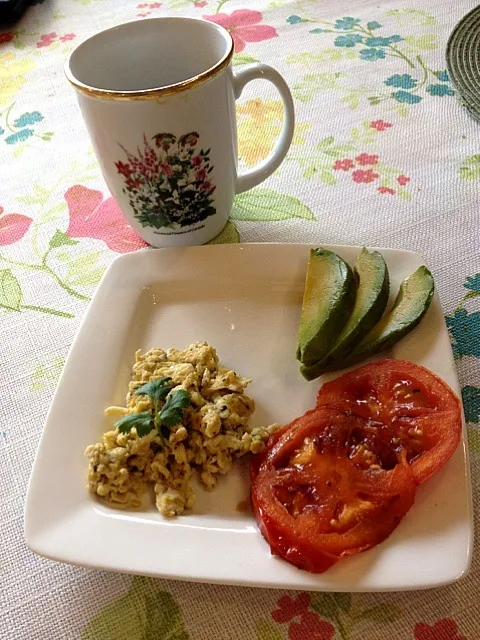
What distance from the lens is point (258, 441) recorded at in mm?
661

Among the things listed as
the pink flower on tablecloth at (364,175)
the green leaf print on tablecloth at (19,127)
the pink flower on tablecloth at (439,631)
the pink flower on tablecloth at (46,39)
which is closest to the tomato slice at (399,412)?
the pink flower on tablecloth at (439,631)

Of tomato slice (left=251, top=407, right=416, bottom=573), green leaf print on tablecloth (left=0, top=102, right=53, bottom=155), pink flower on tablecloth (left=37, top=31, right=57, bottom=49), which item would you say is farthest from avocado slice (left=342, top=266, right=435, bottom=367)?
pink flower on tablecloth (left=37, top=31, right=57, bottom=49)

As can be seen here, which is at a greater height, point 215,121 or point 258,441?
point 215,121

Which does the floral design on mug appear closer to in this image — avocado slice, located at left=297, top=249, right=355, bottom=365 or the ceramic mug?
the ceramic mug

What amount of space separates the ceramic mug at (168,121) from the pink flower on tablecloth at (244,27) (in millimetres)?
533

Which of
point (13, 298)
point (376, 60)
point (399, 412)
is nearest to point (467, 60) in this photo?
point (376, 60)

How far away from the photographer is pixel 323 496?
1.97ft

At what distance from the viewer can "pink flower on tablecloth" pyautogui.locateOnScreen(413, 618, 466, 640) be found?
570 millimetres

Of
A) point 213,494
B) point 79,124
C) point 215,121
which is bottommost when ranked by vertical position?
point 213,494

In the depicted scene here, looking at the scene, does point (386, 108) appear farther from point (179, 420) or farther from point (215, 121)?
point (179, 420)

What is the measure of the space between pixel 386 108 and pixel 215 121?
529 millimetres

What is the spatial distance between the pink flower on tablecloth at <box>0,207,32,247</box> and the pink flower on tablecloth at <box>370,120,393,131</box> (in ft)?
2.21

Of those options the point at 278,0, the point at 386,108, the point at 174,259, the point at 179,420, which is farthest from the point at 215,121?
the point at 278,0

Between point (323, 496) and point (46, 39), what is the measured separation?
143 cm
